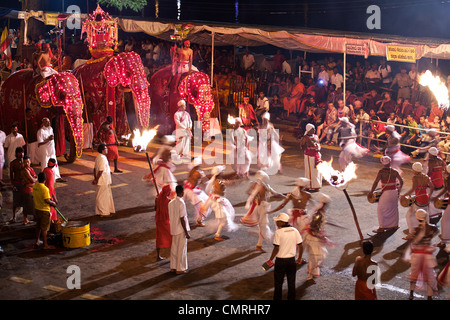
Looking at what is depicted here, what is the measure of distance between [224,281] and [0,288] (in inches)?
136

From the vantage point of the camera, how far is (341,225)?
12.7 m

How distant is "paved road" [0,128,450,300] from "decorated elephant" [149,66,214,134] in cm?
593

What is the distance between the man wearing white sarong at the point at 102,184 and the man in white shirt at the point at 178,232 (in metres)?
3.37

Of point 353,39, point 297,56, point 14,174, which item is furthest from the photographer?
point 297,56

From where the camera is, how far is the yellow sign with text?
18.0m

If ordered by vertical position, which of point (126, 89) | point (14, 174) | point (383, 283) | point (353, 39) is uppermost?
point (353, 39)

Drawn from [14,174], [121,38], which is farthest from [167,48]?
[14,174]

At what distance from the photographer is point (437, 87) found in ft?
56.0

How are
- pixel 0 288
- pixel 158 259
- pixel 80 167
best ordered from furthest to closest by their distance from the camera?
pixel 80 167
pixel 158 259
pixel 0 288

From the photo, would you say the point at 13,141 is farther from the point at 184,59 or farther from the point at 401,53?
the point at 401,53

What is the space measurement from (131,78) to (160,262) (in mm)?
9353

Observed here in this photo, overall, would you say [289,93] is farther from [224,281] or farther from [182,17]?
[224,281]

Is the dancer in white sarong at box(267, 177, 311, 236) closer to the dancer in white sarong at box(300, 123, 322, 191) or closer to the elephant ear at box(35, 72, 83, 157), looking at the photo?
the dancer in white sarong at box(300, 123, 322, 191)

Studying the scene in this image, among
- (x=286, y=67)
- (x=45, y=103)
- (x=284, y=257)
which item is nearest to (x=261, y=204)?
(x=284, y=257)
